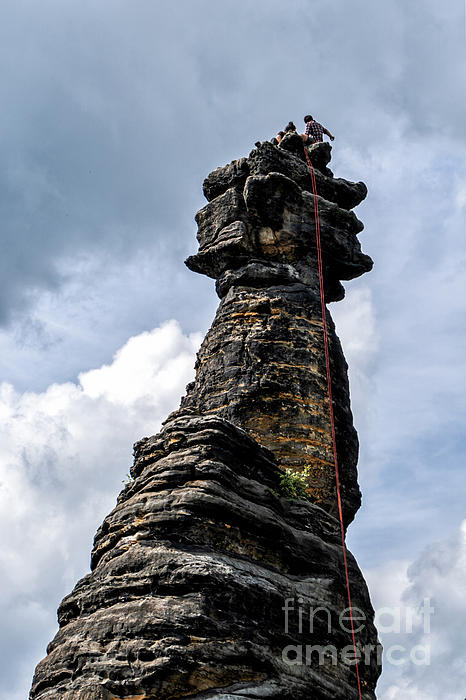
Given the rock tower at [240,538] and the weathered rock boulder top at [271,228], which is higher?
the weathered rock boulder top at [271,228]

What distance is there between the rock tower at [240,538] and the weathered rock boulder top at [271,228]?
0.26 feet

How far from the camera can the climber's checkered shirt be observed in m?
23.2

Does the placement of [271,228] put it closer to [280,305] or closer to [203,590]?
[280,305]

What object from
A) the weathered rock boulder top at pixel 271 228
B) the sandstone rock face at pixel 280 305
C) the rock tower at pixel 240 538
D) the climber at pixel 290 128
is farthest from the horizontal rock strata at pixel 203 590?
the climber at pixel 290 128

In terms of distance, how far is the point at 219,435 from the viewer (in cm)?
1166

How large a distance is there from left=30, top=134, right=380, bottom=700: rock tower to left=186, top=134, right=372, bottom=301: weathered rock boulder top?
0.08m

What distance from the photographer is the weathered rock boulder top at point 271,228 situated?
18.6 meters

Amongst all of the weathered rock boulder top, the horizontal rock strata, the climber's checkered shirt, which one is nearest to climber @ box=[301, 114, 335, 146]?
the climber's checkered shirt

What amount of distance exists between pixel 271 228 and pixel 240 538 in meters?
10.5

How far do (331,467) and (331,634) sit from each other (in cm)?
458

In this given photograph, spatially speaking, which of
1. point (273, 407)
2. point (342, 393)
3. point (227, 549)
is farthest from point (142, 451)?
point (342, 393)

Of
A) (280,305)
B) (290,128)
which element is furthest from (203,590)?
(290,128)

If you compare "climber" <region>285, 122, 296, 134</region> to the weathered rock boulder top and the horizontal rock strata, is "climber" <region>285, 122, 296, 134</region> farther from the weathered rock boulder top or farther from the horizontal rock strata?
the horizontal rock strata

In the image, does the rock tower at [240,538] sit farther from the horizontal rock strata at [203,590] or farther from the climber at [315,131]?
the climber at [315,131]
